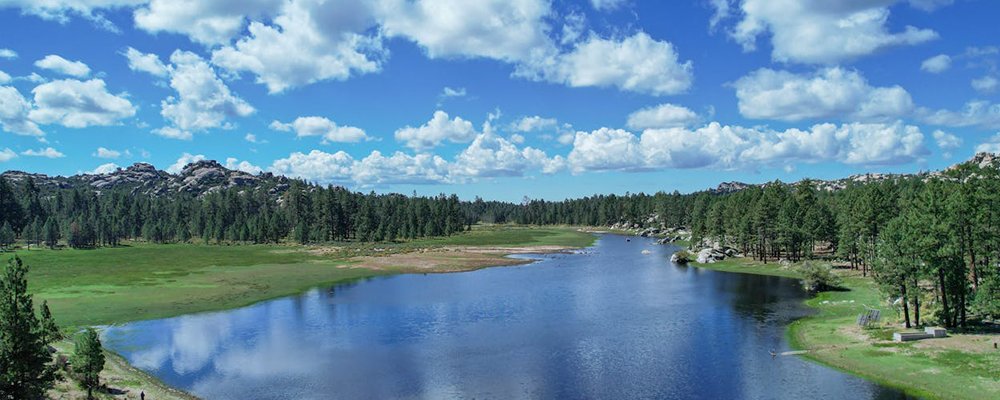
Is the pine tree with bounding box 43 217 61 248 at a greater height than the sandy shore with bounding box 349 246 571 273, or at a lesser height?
greater

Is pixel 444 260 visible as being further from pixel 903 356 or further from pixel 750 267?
pixel 903 356

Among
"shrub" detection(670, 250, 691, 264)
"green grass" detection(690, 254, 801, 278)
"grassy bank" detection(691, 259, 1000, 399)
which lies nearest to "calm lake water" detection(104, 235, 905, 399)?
"grassy bank" detection(691, 259, 1000, 399)

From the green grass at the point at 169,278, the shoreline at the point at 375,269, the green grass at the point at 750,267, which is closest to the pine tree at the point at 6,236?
the green grass at the point at 169,278

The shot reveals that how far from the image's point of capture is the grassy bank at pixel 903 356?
4262cm

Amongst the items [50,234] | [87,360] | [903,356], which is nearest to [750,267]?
[903,356]

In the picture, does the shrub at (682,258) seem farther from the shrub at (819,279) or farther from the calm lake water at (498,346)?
the shrub at (819,279)

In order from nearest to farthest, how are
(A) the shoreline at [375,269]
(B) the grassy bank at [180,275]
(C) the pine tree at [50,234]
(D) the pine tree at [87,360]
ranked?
(D) the pine tree at [87,360] → (A) the shoreline at [375,269] → (B) the grassy bank at [180,275] → (C) the pine tree at [50,234]

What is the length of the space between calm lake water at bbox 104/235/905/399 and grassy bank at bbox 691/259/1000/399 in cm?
202

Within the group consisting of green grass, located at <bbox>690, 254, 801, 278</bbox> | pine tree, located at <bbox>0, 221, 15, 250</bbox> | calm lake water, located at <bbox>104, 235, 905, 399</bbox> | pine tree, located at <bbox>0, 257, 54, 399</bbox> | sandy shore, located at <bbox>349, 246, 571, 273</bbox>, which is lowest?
calm lake water, located at <bbox>104, 235, 905, 399</bbox>

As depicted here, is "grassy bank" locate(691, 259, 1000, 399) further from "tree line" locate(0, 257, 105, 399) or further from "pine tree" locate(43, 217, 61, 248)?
"pine tree" locate(43, 217, 61, 248)

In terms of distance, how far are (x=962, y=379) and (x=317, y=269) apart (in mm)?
109132

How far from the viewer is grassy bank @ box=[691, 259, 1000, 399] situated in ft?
140

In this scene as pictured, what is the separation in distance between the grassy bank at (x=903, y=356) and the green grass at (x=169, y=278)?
7316 cm

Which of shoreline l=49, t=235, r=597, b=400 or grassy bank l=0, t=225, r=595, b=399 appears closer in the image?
shoreline l=49, t=235, r=597, b=400
